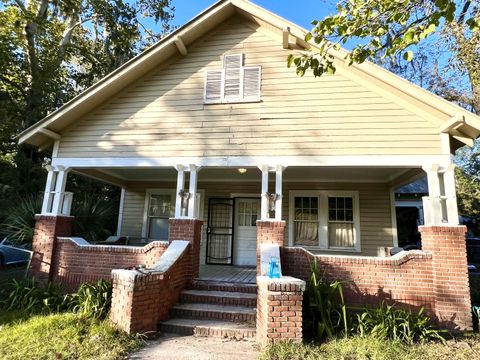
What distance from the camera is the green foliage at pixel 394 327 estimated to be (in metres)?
4.87

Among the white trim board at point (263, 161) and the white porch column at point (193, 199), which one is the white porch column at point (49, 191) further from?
the white porch column at point (193, 199)

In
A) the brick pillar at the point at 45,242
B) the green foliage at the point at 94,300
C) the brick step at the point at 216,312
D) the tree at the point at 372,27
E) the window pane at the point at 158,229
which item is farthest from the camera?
the window pane at the point at 158,229

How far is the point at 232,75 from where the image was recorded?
7664 mm

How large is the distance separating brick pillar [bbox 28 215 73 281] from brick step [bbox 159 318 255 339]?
3621mm

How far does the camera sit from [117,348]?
4359 mm

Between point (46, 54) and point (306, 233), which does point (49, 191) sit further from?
point (46, 54)

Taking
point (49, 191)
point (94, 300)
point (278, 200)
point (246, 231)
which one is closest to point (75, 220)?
point (49, 191)

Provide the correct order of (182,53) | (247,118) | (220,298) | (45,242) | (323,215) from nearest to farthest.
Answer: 1. (220,298)
2. (247,118)
3. (45,242)
4. (182,53)
5. (323,215)

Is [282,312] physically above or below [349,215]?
below

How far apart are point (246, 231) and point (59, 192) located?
198 inches

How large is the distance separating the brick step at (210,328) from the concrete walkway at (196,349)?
11cm

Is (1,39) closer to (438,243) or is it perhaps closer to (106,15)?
(106,15)

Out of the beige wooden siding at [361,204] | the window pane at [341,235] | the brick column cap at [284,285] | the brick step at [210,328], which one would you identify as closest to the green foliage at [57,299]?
the brick step at [210,328]

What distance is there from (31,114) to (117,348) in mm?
12509
